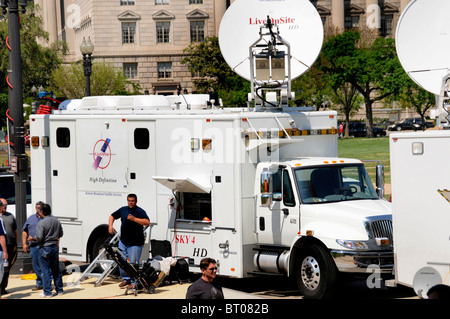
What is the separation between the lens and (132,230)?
611 inches

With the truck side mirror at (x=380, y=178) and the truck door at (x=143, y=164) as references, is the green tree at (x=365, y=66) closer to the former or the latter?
the truck door at (x=143, y=164)

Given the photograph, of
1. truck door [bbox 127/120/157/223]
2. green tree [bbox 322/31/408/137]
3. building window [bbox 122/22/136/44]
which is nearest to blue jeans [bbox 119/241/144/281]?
truck door [bbox 127/120/157/223]

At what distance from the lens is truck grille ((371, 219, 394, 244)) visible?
13.5 meters

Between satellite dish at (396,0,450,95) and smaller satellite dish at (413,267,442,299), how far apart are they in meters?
2.85

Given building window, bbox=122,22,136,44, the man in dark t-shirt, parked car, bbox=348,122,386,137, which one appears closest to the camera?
the man in dark t-shirt

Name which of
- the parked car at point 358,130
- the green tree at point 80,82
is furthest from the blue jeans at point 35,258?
the parked car at point 358,130

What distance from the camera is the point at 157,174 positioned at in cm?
1622

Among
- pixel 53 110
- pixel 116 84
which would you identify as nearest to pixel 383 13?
pixel 116 84

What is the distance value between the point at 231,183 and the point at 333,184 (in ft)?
5.76

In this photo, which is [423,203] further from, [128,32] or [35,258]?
[128,32]

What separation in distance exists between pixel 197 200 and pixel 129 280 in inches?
74.1

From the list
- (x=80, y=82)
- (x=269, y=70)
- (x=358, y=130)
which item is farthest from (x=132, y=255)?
(x=358, y=130)

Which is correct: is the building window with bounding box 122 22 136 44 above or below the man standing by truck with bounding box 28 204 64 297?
above

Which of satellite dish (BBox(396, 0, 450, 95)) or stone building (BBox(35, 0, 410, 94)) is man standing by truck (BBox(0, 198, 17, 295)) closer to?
satellite dish (BBox(396, 0, 450, 95))
